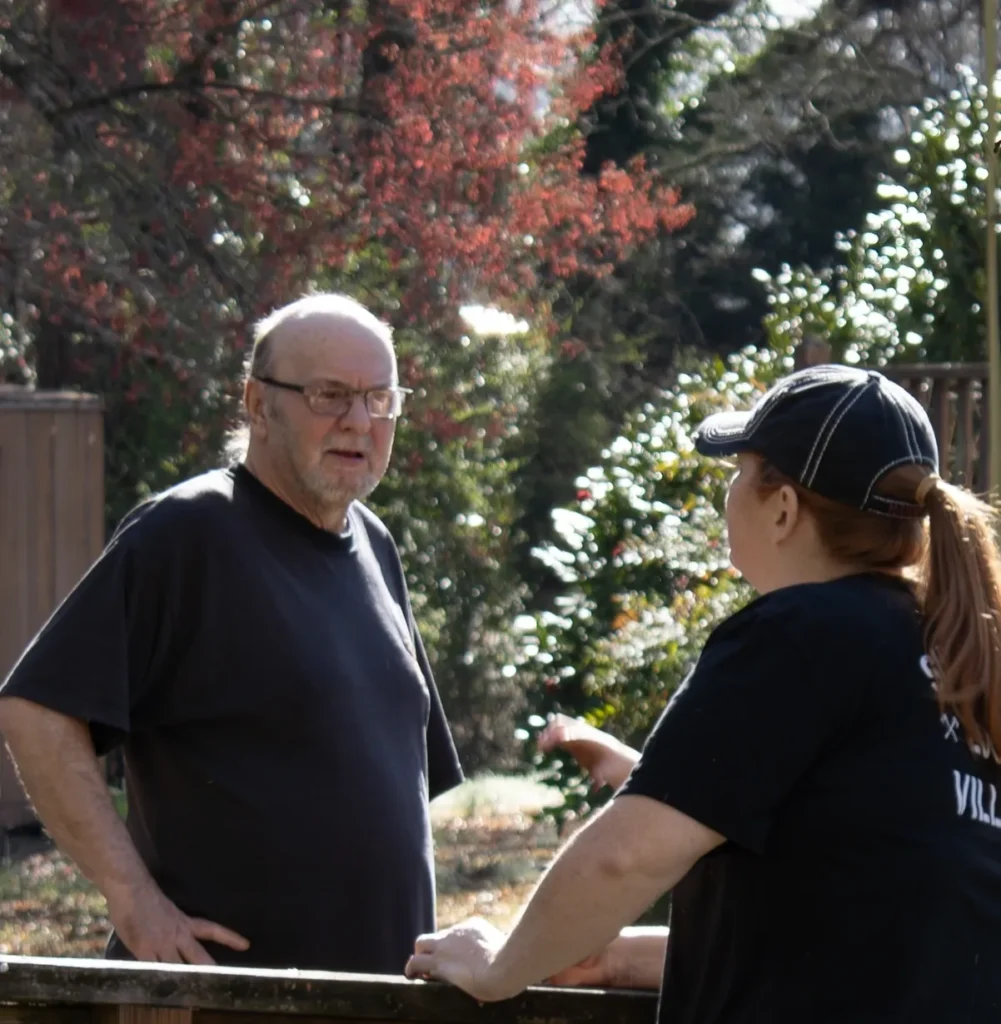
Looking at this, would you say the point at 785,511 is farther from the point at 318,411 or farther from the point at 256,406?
the point at 256,406

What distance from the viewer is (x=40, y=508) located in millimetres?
8977

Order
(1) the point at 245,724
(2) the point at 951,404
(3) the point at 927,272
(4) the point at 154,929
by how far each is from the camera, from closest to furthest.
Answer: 1. (4) the point at 154,929
2. (1) the point at 245,724
3. (2) the point at 951,404
4. (3) the point at 927,272

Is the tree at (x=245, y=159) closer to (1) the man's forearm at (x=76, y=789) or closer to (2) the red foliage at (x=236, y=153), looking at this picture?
(2) the red foliage at (x=236, y=153)

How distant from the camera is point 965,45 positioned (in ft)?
67.8

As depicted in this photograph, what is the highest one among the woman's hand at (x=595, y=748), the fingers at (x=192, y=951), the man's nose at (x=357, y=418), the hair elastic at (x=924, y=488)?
the man's nose at (x=357, y=418)

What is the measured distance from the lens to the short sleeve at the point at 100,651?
2.76 metres

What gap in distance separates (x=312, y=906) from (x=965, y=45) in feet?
63.9

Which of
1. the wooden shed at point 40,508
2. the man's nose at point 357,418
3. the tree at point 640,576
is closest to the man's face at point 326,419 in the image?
the man's nose at point 357,418

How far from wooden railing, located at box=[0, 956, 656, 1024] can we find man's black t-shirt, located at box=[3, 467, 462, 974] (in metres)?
0.80

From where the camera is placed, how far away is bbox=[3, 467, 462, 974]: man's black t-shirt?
9.29 feet

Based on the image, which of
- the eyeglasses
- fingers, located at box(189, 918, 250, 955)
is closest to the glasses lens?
the eyeglasses

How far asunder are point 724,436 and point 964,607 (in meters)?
0.33

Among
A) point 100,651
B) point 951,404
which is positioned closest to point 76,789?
point 100,651

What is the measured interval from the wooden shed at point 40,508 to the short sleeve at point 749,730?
738cm
